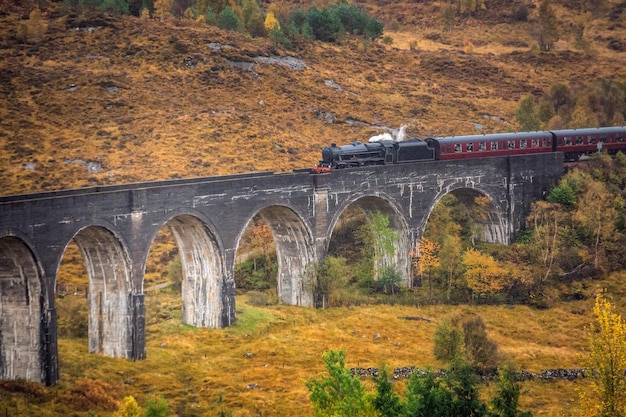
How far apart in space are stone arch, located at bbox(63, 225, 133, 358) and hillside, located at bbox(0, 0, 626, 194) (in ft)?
85.4

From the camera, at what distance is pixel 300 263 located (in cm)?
4988

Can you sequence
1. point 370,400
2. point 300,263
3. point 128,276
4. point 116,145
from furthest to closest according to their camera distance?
1. point 116,145
2. point 300,263
3. point 128,276
4. point 370,400

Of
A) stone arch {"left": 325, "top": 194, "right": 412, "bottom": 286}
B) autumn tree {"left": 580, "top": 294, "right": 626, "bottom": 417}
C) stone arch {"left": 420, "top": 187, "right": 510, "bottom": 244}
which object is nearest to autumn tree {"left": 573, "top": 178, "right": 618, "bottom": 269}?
stone arch {"left": 420, "top": 187, "right": 510, "bottom": 244}

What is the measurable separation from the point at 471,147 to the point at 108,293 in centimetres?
2855

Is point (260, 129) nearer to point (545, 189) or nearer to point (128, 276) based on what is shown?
point (545, 189)

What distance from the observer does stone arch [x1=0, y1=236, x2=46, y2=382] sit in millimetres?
34875

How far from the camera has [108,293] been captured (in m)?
39.4

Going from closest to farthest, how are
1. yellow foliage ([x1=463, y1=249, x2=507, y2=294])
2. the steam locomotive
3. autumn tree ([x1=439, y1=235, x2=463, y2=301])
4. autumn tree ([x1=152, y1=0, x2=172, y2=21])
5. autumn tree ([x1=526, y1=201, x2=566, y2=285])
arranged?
yellow foliage ([x1=463, y1=249, x2=507, y2=294]) < the steam locomotive < autumn tree ([x1=439, y1=235, x2=463, y2=301]) < autumn tree ([x1=526, y1=201, x2=566, y2=285]) < autumn tree ([x1=152, y1=0, x2=172, y2=21])

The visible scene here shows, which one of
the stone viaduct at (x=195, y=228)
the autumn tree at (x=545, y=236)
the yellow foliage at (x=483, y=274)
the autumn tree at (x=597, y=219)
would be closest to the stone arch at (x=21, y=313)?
the stone viaduct at (x=195, y=228)

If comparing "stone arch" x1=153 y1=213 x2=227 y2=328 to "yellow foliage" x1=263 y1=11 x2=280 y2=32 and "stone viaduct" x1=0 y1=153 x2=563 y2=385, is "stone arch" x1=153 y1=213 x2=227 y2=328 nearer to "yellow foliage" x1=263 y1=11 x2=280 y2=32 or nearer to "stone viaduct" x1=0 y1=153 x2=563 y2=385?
"stone viaduct" x1=0 y1=153 x2=563 y2=385

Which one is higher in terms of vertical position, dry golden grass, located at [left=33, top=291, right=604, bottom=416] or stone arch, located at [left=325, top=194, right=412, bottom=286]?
stone arch, located at [left=325, top=194, right=412, bottom=286]

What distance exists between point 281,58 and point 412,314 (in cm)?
4831

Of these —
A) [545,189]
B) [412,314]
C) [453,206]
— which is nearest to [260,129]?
[453,206]

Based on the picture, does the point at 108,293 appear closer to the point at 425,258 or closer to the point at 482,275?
the point at 425,258
